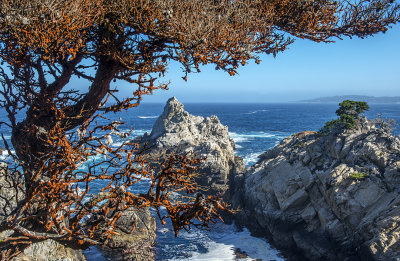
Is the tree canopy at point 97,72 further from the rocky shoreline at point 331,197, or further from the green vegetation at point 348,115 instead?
the green vegetation at point 348,115

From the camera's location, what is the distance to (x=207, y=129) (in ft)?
165

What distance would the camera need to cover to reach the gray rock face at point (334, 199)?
17594 mm

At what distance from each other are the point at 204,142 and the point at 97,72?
109ft

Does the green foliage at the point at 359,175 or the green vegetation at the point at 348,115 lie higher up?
the green vegetation at the point at 348,115

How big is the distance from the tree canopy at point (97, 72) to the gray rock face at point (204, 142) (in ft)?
69.6

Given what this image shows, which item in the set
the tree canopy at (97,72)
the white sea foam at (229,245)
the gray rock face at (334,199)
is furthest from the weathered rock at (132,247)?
the tree canopy at (97,72)

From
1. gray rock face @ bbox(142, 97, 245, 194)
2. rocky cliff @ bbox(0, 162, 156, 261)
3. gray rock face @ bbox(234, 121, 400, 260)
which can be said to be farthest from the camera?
gray rock face @ bbox(142, 97, 245, 194)

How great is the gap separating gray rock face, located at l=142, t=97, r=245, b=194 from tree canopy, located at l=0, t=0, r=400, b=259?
2121 centimetres

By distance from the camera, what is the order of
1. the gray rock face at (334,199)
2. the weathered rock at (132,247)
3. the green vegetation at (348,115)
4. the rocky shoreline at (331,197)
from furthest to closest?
the green vegetation at (348,115)
the weathered rock at (132,247)
the rocky shoreline at (331,197)
the gray rock face at (334,199)

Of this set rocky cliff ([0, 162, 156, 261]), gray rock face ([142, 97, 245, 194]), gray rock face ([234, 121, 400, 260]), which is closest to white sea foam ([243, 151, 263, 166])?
gray rock face ([142, 97, 245, 194])

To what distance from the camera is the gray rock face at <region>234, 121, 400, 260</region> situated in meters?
17.6

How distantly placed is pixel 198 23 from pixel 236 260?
20224 mm

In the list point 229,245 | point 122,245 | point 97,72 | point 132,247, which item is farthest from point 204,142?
point 97,72

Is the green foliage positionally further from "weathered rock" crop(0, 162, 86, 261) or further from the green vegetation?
"weathered rock" crop(0, 162, 86, 261)
